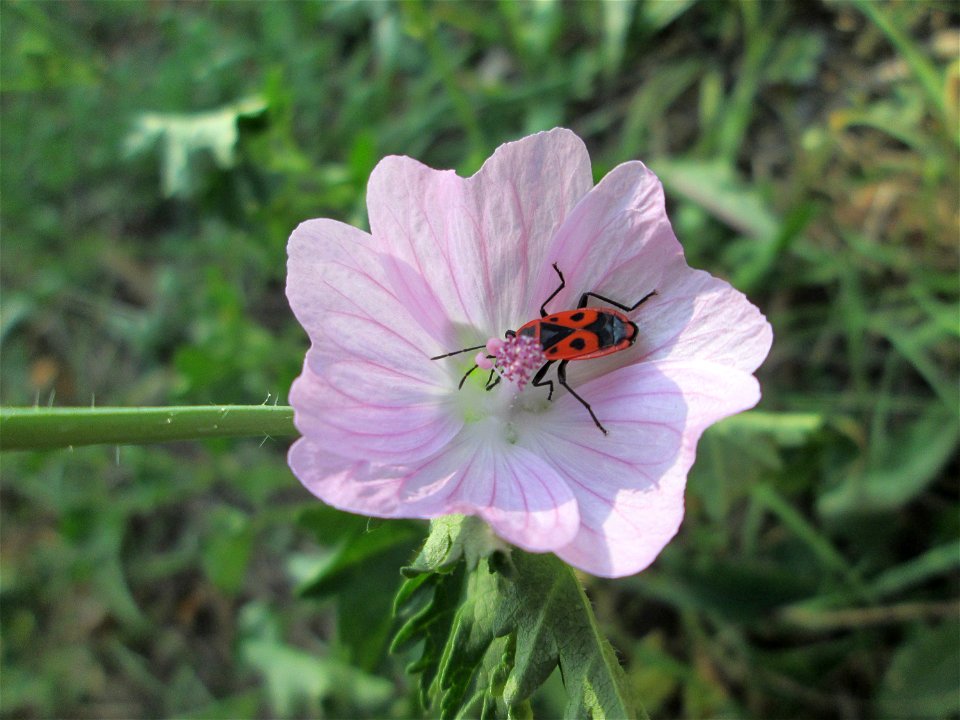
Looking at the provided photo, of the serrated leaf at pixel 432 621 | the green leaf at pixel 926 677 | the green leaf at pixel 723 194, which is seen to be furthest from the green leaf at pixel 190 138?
the green leaf at pixel 926 677

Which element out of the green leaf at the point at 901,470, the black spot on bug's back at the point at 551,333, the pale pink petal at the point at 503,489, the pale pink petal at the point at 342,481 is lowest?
the green leaf at the point at 901,470

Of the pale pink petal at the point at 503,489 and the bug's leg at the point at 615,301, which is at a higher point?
the bug's leg at the point at 615,301

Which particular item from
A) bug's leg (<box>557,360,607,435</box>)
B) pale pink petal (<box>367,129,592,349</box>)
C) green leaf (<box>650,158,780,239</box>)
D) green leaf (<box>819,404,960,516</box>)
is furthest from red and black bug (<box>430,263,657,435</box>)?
green leaf (<box>650,158,780,239</box>)

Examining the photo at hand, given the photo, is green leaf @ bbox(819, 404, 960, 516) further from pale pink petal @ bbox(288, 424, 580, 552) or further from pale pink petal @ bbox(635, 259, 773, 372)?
pale pink petal @ bbox(288, 424, 580, 552)

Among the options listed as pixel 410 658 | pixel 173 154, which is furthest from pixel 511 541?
pixel 173 154

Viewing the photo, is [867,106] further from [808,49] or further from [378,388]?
[378,388]

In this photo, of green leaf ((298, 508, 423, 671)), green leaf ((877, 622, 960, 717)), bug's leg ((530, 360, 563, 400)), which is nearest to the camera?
bug's leg ((530, 360, 563, 400))

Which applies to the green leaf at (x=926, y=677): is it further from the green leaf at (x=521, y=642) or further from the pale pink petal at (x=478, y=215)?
the pale pink petal at (x=478, y=215)

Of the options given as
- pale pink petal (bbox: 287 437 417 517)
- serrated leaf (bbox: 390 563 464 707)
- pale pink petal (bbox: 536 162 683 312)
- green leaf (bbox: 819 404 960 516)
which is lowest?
green leaf (bbox: 819 404 960 516)
